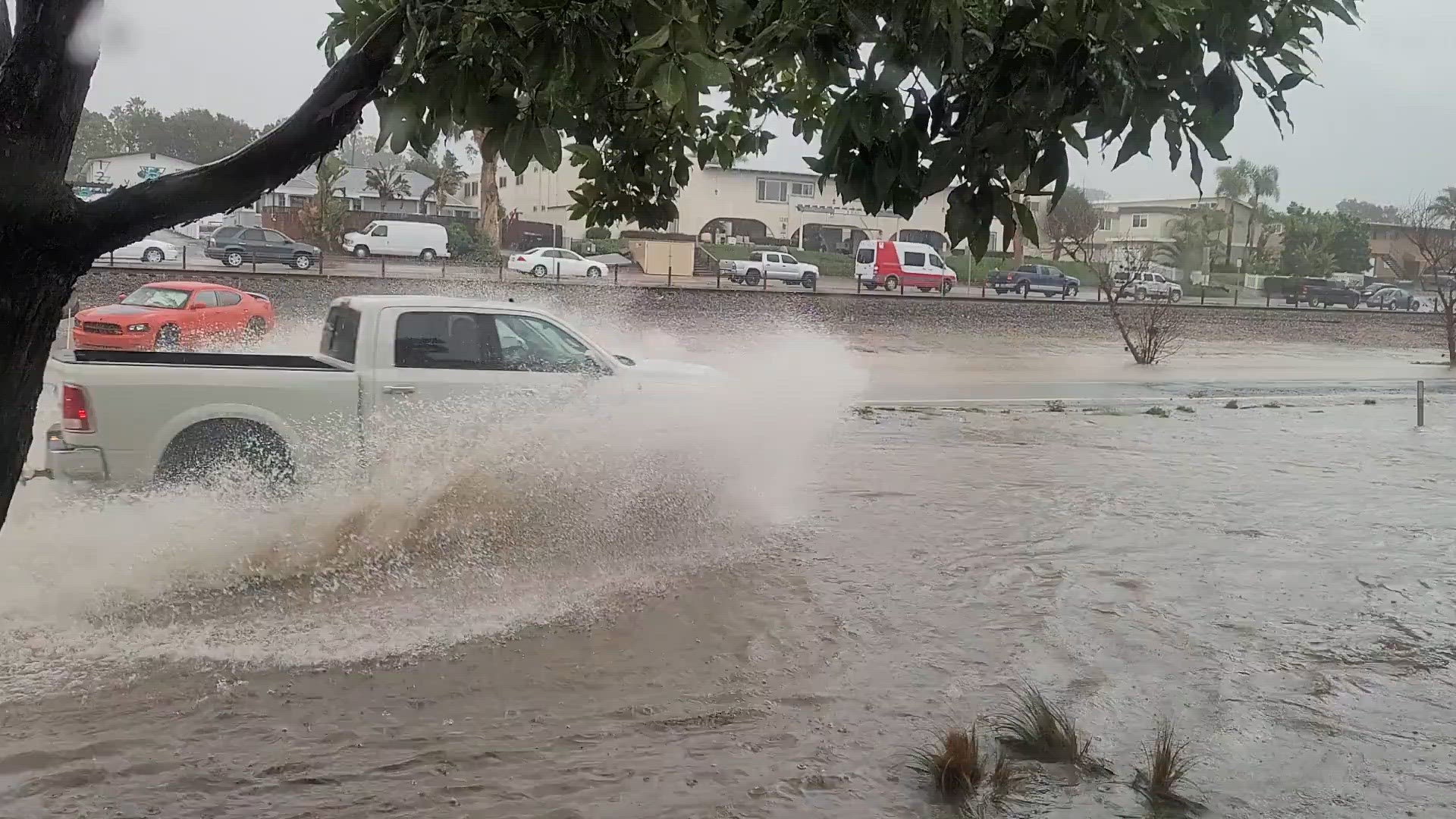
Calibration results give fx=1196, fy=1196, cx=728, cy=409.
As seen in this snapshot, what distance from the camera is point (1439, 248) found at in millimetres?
34094

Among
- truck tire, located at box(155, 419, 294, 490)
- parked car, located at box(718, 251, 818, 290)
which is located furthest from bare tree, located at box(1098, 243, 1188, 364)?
truck tire, located at box(155, 419, 294, 490)

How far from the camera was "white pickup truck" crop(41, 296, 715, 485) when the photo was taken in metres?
6.97

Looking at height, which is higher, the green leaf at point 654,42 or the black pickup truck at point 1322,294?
the green leaf at point 654,42

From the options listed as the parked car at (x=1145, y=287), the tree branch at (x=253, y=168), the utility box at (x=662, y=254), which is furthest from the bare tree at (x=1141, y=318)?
the tree branch at (x=253, y=168)

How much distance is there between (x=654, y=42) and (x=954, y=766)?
329cm

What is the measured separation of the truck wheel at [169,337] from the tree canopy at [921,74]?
15.4 metres

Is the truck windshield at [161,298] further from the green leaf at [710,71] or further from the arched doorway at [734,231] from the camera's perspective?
the arched doorway at [734,231]

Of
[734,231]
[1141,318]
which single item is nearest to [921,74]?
[1141,318]

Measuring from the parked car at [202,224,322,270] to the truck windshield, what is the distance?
26.6 ft

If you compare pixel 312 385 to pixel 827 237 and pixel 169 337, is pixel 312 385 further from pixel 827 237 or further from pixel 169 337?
pixel 827 237

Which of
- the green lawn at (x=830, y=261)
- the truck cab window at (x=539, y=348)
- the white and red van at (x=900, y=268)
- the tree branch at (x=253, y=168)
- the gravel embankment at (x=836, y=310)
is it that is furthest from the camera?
the green lawn at (x=830, y=261)

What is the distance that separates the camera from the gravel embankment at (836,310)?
24.4m

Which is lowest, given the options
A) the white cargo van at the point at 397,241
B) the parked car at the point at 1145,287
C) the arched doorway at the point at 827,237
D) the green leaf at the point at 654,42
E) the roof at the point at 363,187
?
the parked car at the point at 1145,287

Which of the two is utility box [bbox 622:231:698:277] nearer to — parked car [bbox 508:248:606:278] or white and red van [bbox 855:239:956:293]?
parked car [bbox 508:248:606:278]
